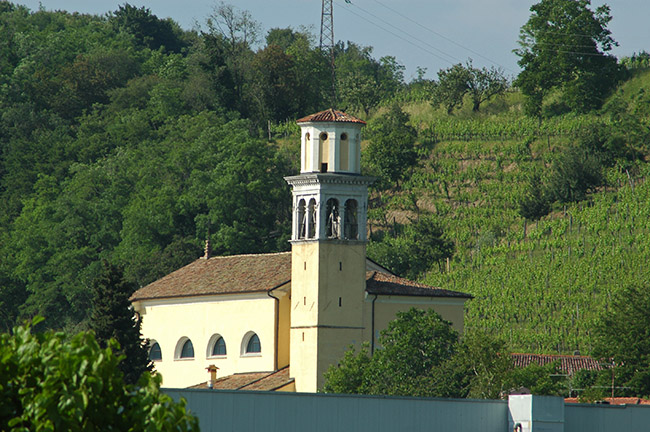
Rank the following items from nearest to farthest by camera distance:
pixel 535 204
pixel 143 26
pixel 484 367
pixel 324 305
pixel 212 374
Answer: pixel 484 367 → pixel 324 305 → pixel 212 374 → pixel 535 204 → pixel 143 26

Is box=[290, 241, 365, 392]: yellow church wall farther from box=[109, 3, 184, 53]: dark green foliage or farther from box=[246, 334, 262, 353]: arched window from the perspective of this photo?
box=[109, 3, 184, 53]: dark green foliage

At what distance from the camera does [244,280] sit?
51469 mm

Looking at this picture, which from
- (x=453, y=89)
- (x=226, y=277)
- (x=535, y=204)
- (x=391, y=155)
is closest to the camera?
(x=226, y=277)

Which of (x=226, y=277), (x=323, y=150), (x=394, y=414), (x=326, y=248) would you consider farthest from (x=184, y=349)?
(x=394, y=414)

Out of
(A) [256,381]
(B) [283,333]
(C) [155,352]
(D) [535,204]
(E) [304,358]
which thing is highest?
(D) [535,204]

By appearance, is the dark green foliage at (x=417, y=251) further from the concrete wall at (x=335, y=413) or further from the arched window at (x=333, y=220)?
the concrete wall at (x=335, y=413)

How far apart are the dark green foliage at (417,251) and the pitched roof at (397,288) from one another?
18.8 m

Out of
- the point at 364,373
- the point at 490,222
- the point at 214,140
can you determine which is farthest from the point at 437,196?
the point at 364,373

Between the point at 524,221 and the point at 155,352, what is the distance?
2543 centimetres

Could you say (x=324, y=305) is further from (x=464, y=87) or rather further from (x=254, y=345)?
(x=464, y=87)

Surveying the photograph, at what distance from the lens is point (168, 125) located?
94625 millimetres

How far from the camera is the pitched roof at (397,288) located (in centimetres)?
4831

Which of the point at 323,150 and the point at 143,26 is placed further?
the point at 143,26

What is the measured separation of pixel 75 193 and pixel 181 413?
7741 centimetres
